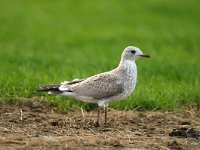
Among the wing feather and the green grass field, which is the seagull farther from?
the green grass field

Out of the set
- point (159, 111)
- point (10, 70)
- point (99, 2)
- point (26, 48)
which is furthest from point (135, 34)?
point (159, 111)

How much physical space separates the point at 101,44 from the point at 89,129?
32.8 feet

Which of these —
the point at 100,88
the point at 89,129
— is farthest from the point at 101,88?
the point at 89,129

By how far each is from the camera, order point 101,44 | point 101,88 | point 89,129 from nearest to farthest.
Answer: point 89,129, point 101,88, point 101,44

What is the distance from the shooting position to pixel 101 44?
19.2m

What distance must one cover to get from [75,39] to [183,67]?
5.75 metres

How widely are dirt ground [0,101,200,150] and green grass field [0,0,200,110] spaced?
0.44 m

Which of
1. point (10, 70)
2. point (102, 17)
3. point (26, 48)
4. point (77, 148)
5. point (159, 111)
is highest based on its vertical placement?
point (102, 17)

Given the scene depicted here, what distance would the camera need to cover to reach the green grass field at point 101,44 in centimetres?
1152

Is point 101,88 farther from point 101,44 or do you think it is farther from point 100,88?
point 101,44

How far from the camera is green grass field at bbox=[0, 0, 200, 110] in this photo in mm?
11523

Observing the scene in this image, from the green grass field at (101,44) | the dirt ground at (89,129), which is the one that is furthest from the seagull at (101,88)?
the green grass field at (101,44)

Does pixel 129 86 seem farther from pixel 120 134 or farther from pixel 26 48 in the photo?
pixel 26 48

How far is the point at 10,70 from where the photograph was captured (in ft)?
41.6
